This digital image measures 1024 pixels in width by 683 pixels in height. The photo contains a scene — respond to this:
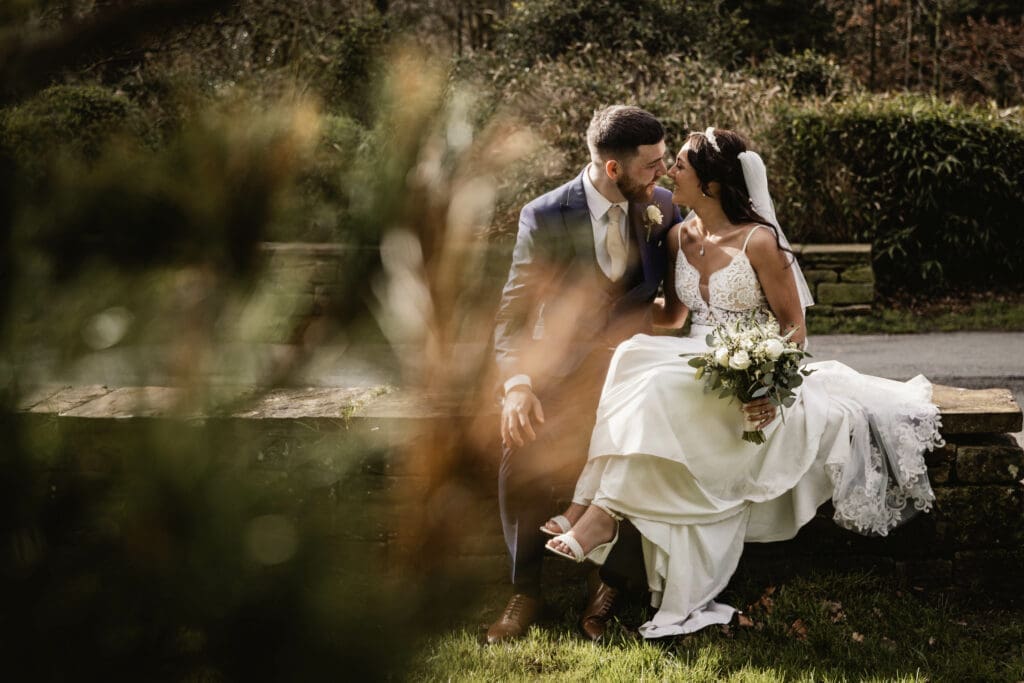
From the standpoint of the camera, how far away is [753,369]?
300 cm

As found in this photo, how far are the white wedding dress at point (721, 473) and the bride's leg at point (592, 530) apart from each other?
0.04m

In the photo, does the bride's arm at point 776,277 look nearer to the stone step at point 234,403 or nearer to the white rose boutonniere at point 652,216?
the white rose boutonniere at point 652,216

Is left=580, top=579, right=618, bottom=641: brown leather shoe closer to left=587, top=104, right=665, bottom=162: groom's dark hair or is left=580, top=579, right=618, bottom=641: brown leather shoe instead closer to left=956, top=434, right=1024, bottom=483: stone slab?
left=956, top=434, right=1024, bottom=483: stone slab

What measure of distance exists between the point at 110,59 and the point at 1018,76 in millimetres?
14881

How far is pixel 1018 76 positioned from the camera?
527 inches

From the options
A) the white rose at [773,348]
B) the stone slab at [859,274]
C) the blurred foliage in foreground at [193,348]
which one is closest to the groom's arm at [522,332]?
the white rose at [773,348]

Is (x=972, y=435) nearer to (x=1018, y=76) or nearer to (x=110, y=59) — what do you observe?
(x=110, y=59)

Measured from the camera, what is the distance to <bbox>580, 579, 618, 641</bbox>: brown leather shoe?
3.05m

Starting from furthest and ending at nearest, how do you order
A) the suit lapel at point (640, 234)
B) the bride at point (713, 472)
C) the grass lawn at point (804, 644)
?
1. the suit lapel at point (640, 234)
2. the bride at point (713, 472)
3. the grass lawn at point (804, 644)

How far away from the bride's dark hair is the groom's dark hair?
205mm

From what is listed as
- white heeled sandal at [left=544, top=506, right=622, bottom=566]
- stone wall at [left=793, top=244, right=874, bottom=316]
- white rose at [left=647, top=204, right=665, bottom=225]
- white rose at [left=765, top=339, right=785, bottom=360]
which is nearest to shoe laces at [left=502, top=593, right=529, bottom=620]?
white heeled sandal at [left=544, top=506, right=622, bottom=566]

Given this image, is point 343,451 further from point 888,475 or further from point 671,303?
point 671,303

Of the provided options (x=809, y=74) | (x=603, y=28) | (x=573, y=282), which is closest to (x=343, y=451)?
(x=573, y=282)

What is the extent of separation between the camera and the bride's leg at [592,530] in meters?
3.04
